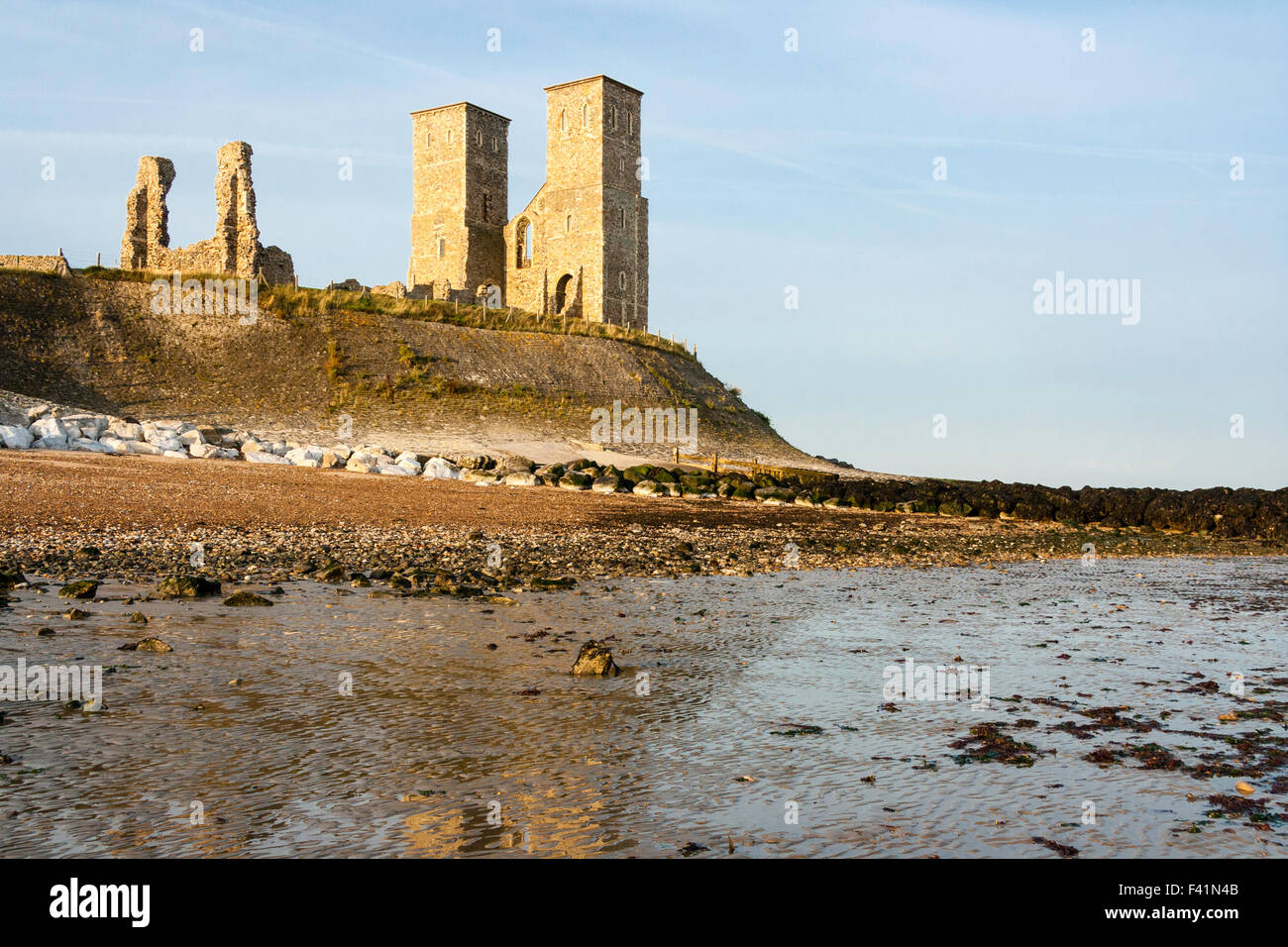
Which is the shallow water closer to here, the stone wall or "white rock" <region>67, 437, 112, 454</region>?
"white rock" <region>67, 437, 112, 454</region>

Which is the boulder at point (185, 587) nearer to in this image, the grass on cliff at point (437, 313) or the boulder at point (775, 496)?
the boulder at point (775, 496)

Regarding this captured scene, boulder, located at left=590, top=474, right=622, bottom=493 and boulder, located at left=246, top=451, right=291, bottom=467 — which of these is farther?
boulder, located at left=590, top=474, right=622, bottom=493

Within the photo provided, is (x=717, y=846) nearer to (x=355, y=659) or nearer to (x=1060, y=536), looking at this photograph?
(x=355, y=659)

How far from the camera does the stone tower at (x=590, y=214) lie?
60031 millimetres

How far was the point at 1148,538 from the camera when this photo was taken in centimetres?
2556

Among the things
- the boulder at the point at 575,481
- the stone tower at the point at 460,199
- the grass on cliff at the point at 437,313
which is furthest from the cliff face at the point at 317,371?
the stone tower at the point at 460,199

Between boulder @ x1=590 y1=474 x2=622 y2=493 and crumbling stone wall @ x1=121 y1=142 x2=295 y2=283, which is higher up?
crumbling stone wall @ x1=121 y1=142 x2=295 y2=283

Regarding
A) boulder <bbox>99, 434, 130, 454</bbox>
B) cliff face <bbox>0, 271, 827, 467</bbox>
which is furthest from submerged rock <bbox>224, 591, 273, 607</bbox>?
cliff face <bbox>0, 271, 827, 467</bbox>

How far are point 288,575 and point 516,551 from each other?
13.4 feet

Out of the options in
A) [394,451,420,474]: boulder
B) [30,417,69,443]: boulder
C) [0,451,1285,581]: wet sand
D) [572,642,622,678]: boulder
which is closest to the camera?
[572,642,622,678]: boulder

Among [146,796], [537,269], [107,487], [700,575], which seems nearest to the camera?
[146,796]

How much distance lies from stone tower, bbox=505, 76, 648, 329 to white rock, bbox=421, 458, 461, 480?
3257cm

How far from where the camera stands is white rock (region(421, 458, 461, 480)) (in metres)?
27.4
